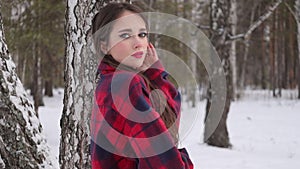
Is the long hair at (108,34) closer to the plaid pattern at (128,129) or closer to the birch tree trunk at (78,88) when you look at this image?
the plaid pattern at (128,129)

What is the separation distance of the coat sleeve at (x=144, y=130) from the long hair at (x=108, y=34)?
0.09 meters

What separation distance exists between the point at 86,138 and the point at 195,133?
8584 mm

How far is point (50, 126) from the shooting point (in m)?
11.2

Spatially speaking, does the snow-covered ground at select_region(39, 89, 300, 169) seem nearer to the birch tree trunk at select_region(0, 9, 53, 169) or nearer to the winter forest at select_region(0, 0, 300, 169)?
the winter forest at select_region(0, 0, 300, 169)

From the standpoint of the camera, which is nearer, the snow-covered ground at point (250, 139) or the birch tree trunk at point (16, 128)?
the birch tree trunk at point (16, 128)

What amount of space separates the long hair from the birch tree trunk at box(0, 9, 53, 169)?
1.27 metres

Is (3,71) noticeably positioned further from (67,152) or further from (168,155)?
(168,155)

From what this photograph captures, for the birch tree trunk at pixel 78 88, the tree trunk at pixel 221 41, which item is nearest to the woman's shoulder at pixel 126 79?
the birch tree trunk at pixel 78 88

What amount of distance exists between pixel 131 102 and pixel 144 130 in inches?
4.4

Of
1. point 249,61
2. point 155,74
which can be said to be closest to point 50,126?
point 155,74

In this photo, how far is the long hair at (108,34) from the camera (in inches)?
65.1

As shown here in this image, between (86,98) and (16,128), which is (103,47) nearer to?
(86,98)

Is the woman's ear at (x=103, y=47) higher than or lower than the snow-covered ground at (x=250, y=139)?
higher

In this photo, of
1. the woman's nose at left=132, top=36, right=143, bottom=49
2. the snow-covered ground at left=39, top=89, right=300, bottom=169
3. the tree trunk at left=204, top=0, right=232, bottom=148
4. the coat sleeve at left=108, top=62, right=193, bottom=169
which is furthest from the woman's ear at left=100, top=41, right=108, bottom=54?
the tree trunk at left=204, top=0, right=232, bottom=148
